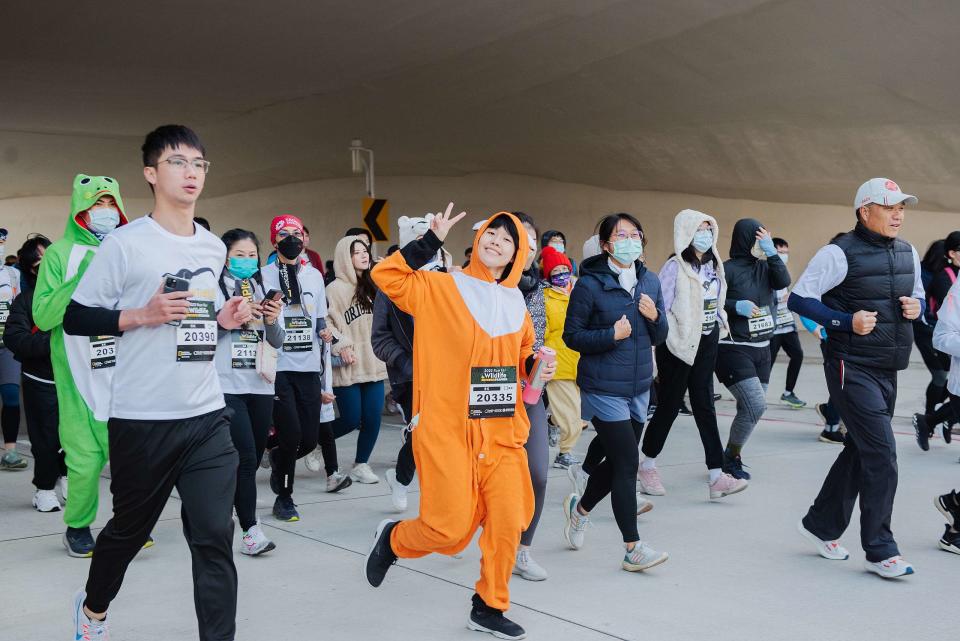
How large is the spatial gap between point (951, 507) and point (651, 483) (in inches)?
79.6

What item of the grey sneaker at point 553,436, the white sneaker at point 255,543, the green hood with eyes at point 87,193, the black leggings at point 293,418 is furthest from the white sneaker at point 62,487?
the grey sneaker at point 553,436

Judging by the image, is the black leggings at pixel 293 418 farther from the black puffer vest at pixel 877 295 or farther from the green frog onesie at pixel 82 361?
the black puffer vest at pixel 877 295

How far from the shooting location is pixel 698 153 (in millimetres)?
18453

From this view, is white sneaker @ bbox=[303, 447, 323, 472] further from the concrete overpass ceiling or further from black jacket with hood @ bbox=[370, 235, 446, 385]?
the concrete overpass ceiling

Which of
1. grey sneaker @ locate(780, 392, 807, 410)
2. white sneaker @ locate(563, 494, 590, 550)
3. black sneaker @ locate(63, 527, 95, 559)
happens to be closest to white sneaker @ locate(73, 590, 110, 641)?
black sneaker @ locate(63, 527, 95, 559)

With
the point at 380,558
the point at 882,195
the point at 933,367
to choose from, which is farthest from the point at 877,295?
the point at 933,367

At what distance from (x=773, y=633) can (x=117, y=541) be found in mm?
2562

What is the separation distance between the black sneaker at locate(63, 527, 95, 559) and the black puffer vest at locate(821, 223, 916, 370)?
3996 millimetres

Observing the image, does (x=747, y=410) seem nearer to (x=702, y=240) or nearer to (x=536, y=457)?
(x=702, y=240)

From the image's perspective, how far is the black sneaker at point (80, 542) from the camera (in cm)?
520

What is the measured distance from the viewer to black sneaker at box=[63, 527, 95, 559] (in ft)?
17.0

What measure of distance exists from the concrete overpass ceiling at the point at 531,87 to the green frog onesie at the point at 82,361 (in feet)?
27.5

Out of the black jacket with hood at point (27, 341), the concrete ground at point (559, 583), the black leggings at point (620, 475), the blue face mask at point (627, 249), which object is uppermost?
the blue face mask at point (627, 249)

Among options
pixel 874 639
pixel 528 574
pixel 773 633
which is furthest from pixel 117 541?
pixel 874 639
